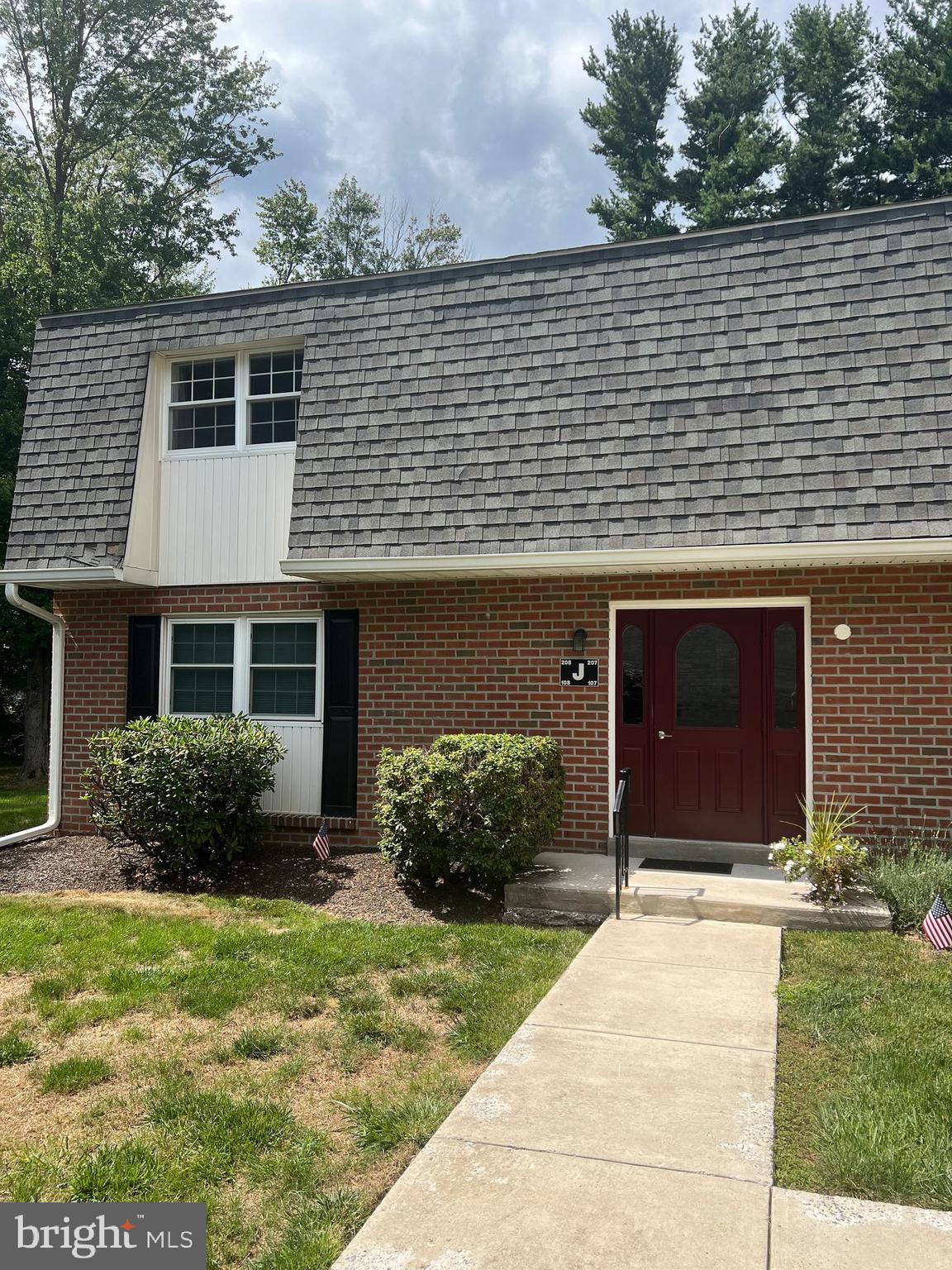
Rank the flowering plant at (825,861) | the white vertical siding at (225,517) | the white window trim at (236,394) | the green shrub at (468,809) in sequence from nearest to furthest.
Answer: the flowering plant at (825,861), the green shrub at (468,809), the white vertical siding at (225,517), the white window trim at (236,394)

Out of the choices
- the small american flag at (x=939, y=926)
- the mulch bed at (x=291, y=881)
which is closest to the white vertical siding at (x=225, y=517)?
the mulch bed at (x=291, y=881)

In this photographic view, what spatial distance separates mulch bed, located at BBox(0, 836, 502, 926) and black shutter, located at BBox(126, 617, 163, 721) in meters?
1.44

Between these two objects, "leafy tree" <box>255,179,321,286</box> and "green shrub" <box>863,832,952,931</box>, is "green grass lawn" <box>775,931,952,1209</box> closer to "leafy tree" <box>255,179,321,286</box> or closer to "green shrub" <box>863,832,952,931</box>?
"green shrub" <box>863,832,952,931</box>

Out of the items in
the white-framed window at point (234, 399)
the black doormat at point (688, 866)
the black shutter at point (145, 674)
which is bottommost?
the black doormat at point (688, 866)

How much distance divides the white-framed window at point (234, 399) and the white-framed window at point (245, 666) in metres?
1.93

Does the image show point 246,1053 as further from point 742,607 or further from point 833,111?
point 833,111

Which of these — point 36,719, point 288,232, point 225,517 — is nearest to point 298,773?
point 225,517

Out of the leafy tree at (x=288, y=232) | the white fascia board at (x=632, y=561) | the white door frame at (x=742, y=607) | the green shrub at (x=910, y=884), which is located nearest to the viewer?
the green shrub at (x=910, y=884)

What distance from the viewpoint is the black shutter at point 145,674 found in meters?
9.79

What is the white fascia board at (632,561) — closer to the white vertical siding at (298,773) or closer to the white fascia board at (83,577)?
the white vertical siding at (298,773)

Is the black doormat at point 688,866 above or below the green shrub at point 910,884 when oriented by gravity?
below

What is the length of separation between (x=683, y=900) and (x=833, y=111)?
20544 mm

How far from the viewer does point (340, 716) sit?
9.04m

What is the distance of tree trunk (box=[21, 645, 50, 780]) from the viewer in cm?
1831
